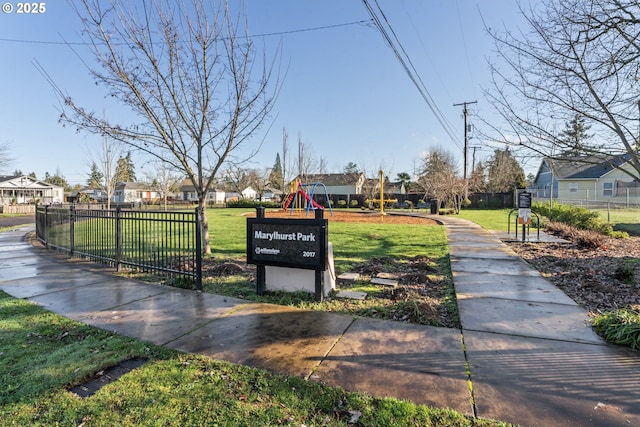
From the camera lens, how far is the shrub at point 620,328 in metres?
3.27

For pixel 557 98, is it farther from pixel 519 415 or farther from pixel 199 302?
pixel 199 302

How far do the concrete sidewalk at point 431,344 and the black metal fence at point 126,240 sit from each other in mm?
631

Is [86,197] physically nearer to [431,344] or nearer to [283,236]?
[283,236]

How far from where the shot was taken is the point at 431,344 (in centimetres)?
334

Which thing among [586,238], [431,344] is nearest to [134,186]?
[586,238]

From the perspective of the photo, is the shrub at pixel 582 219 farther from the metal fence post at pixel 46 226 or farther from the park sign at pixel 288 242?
the metal fence post at pixel 46 226

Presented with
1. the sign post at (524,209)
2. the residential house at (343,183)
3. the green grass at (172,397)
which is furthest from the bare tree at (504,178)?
the green grass at (172,397)

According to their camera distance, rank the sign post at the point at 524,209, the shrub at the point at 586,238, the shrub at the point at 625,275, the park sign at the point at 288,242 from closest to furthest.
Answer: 1. the park sign at the point at 288,242
2. the shrub at the point at 625,275
3. the shrub at the point at 586,238
4. the sign post at the point at 524,209

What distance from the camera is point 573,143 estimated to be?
14.2 feet

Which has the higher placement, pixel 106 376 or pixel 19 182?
pixel 19 182

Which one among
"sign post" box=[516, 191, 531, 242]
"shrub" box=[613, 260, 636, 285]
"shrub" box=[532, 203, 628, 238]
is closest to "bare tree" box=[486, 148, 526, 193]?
"shrub" box=[532, 203, 628, 238]

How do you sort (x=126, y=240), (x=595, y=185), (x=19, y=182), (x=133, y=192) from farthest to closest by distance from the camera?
(x=133, y=192)
(x=19, y=182)
(x=595, y=185)
(x=126, y=240)

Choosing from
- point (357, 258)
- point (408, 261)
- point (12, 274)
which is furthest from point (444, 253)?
point (12, 274)

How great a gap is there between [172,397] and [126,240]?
6.10 meters
